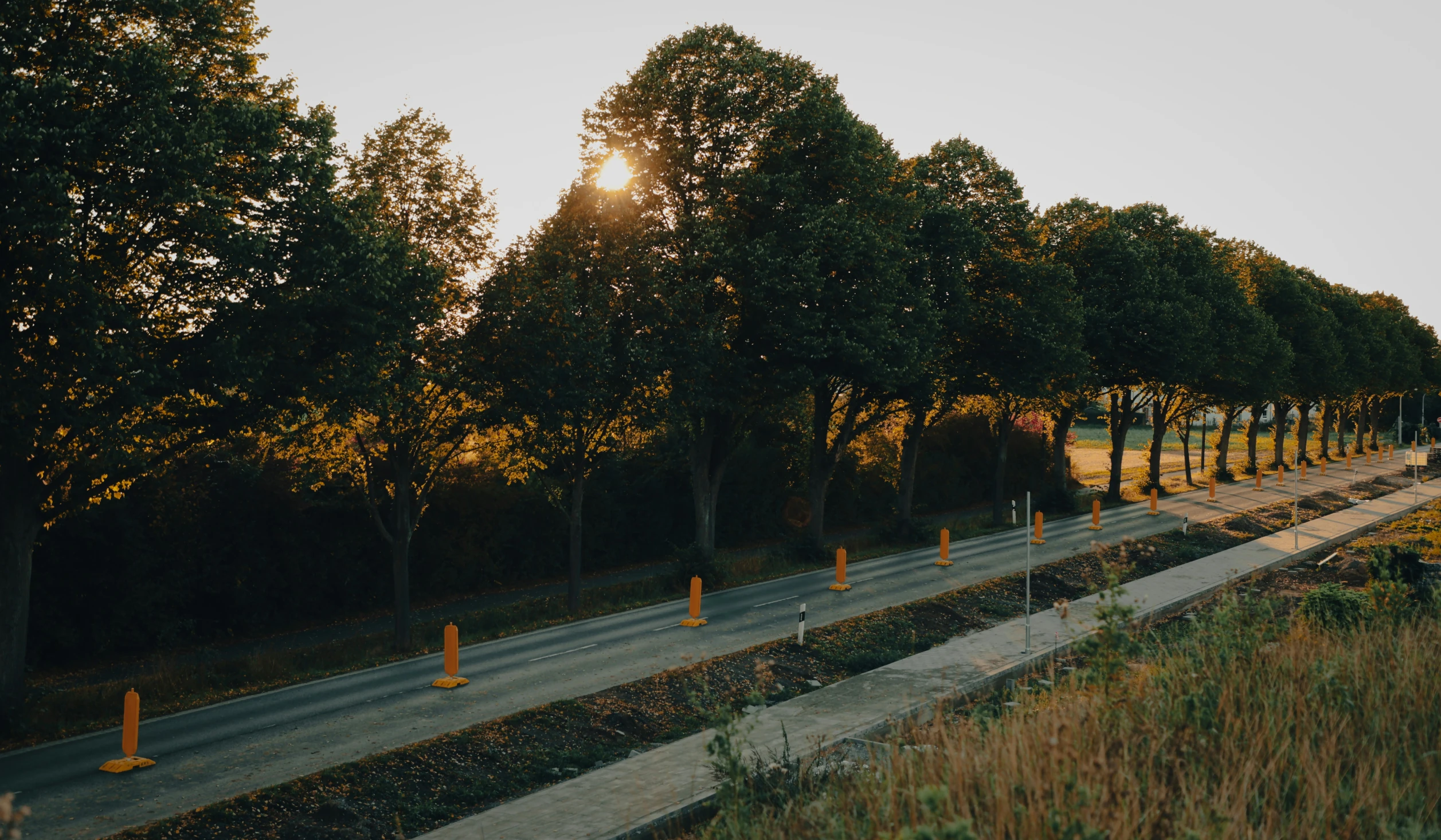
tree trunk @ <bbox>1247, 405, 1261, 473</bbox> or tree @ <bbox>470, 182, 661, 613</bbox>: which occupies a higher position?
tree @ <bbox>470, 182, 661, 613</bbox>

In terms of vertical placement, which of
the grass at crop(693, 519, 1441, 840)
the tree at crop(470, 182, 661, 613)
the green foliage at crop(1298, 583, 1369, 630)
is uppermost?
the tree at crop(470, 182, 661, 613)

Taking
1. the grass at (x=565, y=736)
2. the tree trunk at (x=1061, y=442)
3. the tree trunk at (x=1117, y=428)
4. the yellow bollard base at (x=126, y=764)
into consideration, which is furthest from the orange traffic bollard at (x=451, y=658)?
the tree trunk at (x=1117, y=428)

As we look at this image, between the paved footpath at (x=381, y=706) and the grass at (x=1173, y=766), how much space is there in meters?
6.77

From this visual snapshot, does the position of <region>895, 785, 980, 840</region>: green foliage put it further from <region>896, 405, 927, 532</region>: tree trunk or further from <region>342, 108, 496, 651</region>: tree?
<region>896, 405, 927, 532</region>: tree trunk

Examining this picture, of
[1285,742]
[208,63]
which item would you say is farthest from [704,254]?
[1285,742]

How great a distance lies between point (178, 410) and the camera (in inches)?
589

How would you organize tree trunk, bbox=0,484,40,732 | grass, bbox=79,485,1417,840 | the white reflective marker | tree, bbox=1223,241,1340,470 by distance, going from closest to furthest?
grass, bbox=79,485,1417,840 < tree trunk, bbox=0,484,40,732 < the white reflective marker < tree, bbox=1223,241,1340,470

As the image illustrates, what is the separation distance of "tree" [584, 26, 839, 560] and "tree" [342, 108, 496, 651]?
537cm

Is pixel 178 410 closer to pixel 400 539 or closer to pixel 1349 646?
pixel 400 539

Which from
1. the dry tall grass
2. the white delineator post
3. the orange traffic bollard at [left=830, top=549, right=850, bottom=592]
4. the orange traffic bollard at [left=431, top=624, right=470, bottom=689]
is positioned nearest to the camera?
the dry tall grass

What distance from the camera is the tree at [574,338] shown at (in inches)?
835

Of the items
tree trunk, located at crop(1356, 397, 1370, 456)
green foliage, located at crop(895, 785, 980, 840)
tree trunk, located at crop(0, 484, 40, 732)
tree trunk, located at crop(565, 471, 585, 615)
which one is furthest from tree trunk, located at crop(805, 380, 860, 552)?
tree trunk, located at crop(1356, 397, 1370, 456)

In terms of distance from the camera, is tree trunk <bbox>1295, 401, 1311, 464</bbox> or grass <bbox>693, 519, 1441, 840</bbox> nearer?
grass <bbox>693, 519, 1441, 840</bbox>

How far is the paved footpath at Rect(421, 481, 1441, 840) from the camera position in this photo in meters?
9.73
